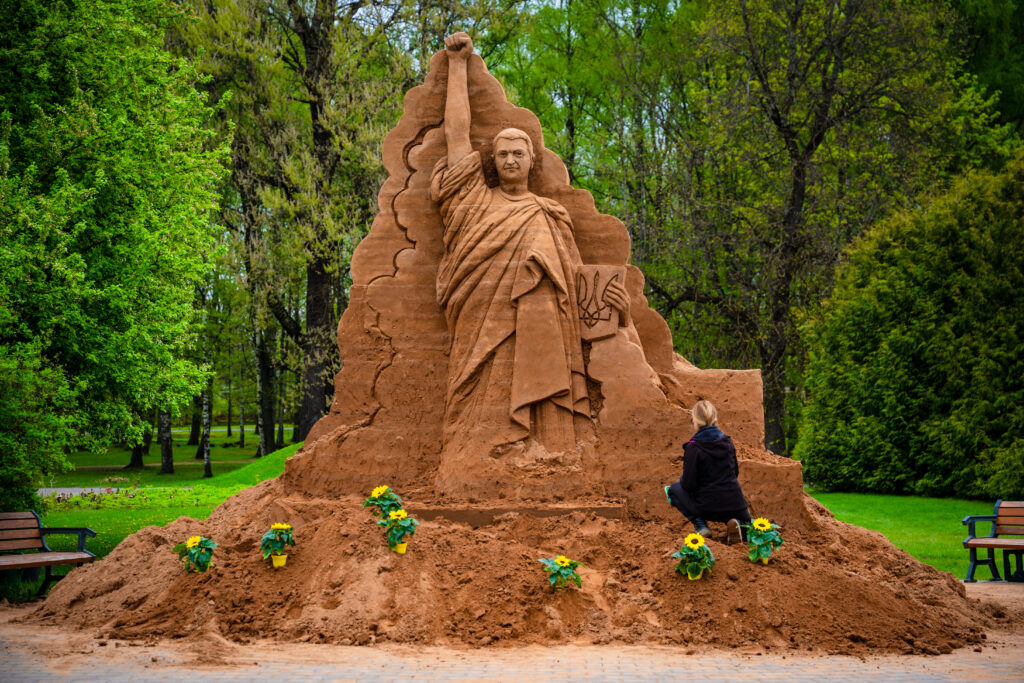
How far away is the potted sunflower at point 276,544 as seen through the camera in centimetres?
706

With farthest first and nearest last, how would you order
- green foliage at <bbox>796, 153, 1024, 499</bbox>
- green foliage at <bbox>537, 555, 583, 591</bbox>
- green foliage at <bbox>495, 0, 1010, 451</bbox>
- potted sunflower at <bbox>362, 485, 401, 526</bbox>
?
green foliage at <bbox>495, 0, 1010, 451</bbox>
green foliage at <bbox>796, 153, 1024, 499</bbox>
potted sunflower at <bbox>362, 485, 401, 526</bbox>
green foliage at <bbox>537, 555, 583, 591</bbox>

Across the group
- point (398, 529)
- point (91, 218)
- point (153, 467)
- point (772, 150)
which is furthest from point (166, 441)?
point (398, 529)

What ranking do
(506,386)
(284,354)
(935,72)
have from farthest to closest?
(284,354)
(935,72)
(506,386)

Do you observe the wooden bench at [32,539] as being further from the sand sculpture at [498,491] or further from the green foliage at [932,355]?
the green foliage at [932,355]

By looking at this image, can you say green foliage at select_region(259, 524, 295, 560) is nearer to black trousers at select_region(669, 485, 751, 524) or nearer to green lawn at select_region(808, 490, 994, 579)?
black trousers at select_region(669, 485, 751, 524)

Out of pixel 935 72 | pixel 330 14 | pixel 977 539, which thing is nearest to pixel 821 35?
pixel 935 72

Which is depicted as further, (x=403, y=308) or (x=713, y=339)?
(x=713, y=339)

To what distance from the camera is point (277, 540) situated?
7.10 meters

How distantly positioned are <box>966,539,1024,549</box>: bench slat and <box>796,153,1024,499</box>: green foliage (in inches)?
198

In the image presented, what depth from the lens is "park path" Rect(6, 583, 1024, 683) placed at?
5.28 meters

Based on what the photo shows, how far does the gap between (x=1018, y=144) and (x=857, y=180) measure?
3.72 meters

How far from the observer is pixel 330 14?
1850 cm

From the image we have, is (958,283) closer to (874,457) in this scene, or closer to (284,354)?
(874,457)

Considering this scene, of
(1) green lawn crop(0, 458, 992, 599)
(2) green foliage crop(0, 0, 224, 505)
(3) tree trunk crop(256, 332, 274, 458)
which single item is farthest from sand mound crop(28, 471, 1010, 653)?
(3) tree trunk crop(256, 332, 274, 458)
